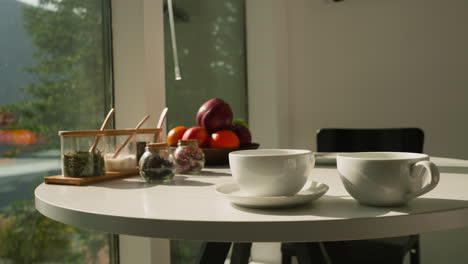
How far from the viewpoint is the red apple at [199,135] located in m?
1.20

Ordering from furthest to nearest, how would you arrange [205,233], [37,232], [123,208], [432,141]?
[432,141] → [37,232] → [123,208] → [205,233]

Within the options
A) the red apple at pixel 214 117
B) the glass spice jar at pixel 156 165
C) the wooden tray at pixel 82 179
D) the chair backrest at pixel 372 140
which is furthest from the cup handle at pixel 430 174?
the chair backrest at pixel 372 140

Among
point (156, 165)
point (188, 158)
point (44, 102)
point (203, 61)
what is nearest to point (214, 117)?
point (188, 158)

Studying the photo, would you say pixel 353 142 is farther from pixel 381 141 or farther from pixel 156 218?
pixel 156 218

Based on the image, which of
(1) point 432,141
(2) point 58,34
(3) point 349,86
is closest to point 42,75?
(2) point 58,34

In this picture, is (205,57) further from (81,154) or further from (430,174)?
(430,174)

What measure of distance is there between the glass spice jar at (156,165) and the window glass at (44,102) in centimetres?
62

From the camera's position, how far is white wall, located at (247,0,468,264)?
86.3 inches

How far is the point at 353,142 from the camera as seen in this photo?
177 cm

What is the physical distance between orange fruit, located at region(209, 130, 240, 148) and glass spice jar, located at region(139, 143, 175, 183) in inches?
11.5

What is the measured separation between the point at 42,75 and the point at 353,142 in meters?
1.21

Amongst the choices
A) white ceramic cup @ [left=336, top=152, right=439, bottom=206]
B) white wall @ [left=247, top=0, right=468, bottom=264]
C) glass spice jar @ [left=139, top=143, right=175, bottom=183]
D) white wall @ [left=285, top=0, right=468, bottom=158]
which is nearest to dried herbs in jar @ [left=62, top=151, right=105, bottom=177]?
glass spice jar @ [left=139, top=143, right=175, bottom=183]

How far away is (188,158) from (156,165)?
16 cm

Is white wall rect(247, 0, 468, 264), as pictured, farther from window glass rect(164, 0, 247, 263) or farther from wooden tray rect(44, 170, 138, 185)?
wooden tray rect(44, 170, 138, 185)
